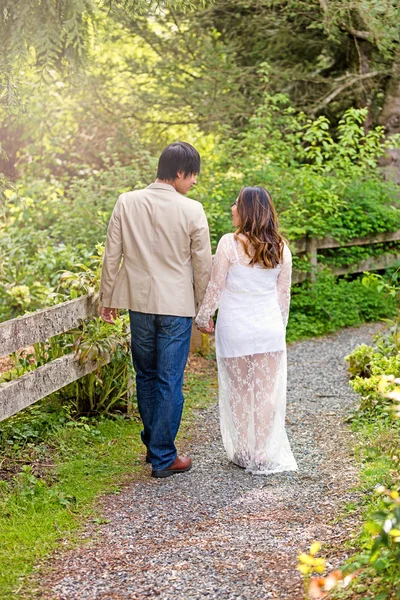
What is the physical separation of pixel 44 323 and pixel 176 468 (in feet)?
4.00

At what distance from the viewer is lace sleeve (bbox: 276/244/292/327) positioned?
197 inches

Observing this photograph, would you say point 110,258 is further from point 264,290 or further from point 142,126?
point 142,126

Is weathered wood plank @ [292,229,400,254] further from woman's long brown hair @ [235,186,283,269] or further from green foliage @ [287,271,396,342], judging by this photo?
woman's long brown hair @ [235,186,283,269]

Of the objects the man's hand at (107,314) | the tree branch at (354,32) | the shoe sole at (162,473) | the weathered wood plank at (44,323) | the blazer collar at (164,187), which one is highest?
the tree branch at (354,32)

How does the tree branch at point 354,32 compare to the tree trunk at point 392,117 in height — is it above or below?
above

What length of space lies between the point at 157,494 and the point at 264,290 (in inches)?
53.1

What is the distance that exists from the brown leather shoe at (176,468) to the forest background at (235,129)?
3.56 metres

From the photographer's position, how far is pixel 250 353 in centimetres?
498

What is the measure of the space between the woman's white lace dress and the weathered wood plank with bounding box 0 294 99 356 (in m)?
0.98

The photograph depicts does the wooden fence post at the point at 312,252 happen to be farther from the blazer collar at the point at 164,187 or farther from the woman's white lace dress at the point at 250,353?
the blazer collar at the point at 164,187

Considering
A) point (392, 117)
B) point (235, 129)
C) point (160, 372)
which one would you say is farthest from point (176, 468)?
point (392, 117)

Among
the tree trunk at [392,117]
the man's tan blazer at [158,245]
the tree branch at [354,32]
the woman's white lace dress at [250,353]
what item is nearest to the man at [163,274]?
the man's tan blazer at [158,245]

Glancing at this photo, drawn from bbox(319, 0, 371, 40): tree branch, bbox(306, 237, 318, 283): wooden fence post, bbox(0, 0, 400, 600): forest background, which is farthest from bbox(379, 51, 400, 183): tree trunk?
bbox(306, 237, 318, 283): wooden fence post

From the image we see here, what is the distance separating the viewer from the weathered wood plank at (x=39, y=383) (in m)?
4.71
